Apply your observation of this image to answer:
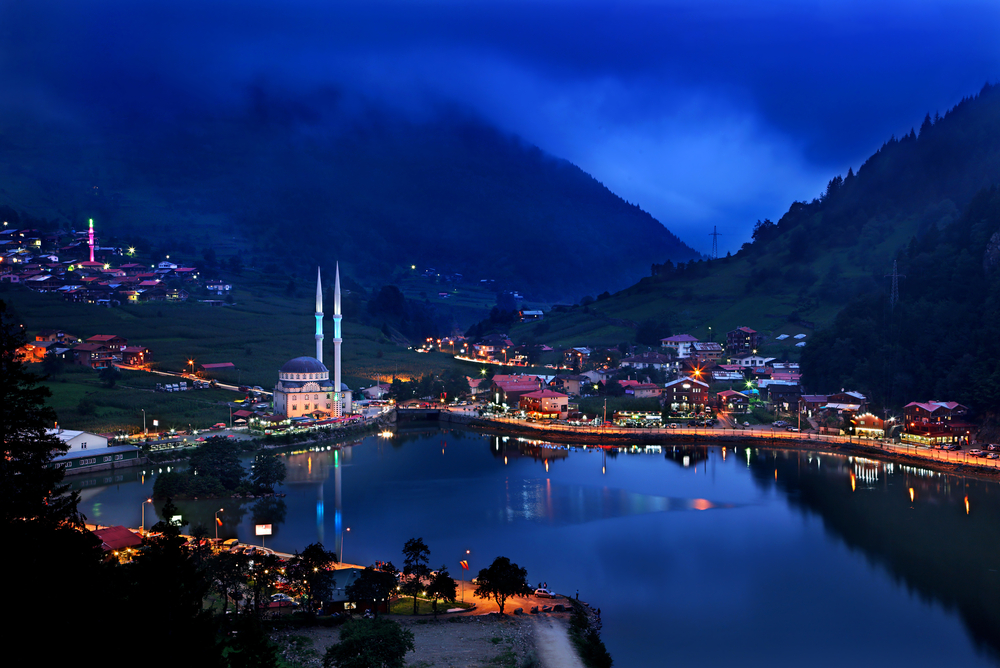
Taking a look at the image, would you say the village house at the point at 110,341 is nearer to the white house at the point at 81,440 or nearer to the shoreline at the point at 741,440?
the white house at the point at 81,440

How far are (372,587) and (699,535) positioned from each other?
7.20 meters

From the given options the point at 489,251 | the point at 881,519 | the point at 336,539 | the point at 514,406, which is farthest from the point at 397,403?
the point at 489,251

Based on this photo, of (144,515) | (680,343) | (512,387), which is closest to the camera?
(144,515)

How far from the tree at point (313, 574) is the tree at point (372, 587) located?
35 cm

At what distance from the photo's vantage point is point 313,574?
34.2 feet

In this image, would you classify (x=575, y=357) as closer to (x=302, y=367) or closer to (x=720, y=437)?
(x=720, y=437)

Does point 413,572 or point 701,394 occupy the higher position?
point 701,394

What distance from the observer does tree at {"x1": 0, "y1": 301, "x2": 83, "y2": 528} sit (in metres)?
5.66

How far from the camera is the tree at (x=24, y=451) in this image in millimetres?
5656

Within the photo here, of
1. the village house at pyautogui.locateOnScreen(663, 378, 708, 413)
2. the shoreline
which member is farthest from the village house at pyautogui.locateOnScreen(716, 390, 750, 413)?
the shoreline

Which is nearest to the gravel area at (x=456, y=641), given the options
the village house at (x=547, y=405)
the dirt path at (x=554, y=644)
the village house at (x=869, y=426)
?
the dirt path at (x=554, y=644)

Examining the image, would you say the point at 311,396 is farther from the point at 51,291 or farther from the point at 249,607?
the point at 51,291

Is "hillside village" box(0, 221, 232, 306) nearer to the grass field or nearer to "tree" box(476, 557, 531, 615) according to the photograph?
the grass field

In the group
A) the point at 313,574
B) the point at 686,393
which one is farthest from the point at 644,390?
the point at 313,574
